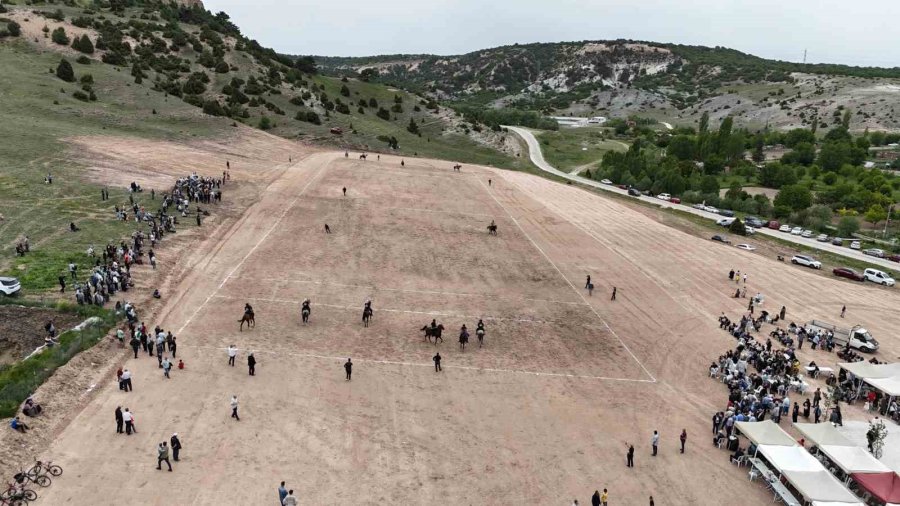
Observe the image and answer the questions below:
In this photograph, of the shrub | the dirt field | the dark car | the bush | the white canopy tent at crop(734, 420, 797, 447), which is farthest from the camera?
the shrub

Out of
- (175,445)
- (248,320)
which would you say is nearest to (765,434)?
(175,445)

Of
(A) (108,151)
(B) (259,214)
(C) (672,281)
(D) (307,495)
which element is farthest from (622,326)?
(A) (108,151)

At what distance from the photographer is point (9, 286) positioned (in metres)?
31.0

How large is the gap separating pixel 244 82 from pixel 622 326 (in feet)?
289

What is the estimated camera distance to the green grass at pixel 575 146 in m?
117

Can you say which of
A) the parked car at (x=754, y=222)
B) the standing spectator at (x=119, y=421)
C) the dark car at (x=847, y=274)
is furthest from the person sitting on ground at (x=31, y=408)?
the parked car at (x=754, y=222)

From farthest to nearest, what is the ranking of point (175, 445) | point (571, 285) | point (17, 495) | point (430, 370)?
point (571, 285) < point (430, 370) < point (175, 445) < point (17, 495)

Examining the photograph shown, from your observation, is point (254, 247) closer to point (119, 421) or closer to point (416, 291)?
point (416, 291)

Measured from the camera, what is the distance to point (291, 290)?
38031mm

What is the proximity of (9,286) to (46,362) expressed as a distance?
8.77 meters

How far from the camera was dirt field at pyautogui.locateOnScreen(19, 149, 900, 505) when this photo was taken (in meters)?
21.5

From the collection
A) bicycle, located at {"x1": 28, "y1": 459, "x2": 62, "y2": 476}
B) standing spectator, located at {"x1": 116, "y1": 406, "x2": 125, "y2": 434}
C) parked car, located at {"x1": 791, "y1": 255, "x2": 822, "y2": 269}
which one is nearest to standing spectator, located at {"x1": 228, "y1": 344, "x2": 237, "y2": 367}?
standing spectator, located at {"x1": 116, "y1": 406, "x2": 125, "y2": 434}

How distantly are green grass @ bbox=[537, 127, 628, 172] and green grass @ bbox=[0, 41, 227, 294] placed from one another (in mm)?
61755

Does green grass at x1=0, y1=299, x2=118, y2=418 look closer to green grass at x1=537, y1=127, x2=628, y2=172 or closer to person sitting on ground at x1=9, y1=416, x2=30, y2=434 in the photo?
person sitting on ground at x1=9, y1=416, x2=30, y2=434
